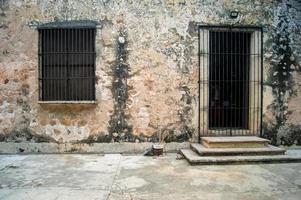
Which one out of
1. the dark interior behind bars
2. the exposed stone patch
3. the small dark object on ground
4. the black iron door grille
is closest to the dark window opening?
the black iron door grille

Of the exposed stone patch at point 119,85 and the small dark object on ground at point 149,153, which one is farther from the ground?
the exposed stone patch at point 119,85

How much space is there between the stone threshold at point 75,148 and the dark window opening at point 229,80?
1362 millimetres

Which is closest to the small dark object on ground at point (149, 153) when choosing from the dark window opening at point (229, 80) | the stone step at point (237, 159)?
the stone step at point (237, 159)

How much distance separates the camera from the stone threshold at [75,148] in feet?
24.8

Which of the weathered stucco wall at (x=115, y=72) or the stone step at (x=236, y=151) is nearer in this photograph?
the stone step at (x=236, y=151)

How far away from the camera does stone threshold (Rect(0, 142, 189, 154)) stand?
7574 mm

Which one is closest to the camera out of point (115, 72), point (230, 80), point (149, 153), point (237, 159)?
point (237, 159)

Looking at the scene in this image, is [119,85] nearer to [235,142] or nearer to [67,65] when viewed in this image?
[67,65]

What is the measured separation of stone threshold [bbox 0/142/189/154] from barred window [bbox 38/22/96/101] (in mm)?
987

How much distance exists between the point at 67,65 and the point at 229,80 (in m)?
3.53

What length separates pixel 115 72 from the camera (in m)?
7.63

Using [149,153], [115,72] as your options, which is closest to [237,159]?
[149,153]

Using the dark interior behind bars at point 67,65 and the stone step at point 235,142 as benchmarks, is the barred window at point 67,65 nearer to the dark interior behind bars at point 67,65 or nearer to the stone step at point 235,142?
the dark interior behind bars at point 67,65

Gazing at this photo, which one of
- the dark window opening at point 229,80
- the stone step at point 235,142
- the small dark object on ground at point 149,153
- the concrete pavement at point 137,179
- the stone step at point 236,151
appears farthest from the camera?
the dark window opening at point 229,80
